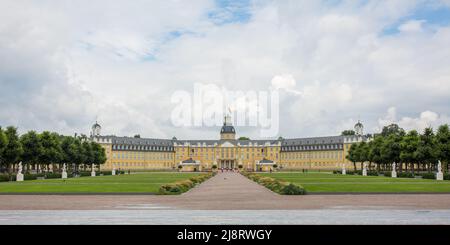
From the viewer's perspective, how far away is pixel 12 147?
225ft

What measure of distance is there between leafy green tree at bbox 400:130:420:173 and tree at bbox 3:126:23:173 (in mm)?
60505

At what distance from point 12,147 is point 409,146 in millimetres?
62744

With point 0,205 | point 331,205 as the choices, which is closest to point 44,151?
point 0,205

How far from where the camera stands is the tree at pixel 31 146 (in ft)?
247

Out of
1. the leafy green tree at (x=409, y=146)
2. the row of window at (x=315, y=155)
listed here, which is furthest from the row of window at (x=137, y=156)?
the leafy green tree at (x=409, y=146)

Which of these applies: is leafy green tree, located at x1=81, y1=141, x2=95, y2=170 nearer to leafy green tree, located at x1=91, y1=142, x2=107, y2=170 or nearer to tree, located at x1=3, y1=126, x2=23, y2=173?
leafy green tree, located at x1=91, y1=142, x2=107, y2=170

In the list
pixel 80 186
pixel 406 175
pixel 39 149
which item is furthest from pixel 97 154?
pixel 80 186

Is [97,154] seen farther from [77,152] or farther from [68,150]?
[68,150]

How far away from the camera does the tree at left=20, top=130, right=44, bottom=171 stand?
2968 inches

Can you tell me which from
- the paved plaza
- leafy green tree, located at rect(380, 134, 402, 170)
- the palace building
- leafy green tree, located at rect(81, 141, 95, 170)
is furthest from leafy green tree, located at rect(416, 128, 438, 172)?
the palace building

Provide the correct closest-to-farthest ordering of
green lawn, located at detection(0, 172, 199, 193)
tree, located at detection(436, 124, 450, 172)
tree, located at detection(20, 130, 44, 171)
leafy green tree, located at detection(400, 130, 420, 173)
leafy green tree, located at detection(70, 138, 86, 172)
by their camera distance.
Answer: green lawn, located at detection(0, 172, 199, 193) → tree, located at detection(436, 124, 450, 172) → tree, located at detection(20, 130, 44, 171) → leafy green tree, located at detection(400, 130, 420, 173) → leafy green tree, located at detection(70, 138, 86, 172)

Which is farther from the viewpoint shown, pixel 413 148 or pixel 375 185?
pixel 413 148
